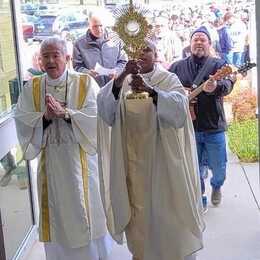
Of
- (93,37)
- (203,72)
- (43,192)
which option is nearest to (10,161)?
(43,192)

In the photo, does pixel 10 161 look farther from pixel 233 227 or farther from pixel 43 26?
pixel 43 26

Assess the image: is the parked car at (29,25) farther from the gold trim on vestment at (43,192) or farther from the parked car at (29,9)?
the gold trim on vestment at (43,192)

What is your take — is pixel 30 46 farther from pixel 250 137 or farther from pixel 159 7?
pixel 250 137

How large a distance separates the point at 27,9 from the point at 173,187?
2619 mm

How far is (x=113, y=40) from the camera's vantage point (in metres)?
2.33

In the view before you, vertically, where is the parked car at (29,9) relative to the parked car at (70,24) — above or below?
above

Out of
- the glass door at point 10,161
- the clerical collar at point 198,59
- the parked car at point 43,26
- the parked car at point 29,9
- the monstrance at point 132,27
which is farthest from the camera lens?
the parked car at point 43,26

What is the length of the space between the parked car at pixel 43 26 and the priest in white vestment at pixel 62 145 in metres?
1.98

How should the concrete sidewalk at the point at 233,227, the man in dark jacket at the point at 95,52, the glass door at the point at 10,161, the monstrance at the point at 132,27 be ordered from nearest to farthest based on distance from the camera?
the monstrance at the point at 132,27
the glass door at the point at 10,161
the concrete sidewalk at the point at 233,227
the man in dark jacket at the point at 95,52

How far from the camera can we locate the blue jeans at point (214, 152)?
3.55 meters

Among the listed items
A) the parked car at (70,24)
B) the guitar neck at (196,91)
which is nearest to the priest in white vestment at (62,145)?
the guitar neck at (196,91)

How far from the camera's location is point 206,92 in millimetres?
3408

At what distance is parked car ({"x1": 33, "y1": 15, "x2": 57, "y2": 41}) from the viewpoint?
4.54 meters

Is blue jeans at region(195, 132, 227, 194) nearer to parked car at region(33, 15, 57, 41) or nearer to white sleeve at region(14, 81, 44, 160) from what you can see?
white sleeve at region(14, 81, 44, 160)
